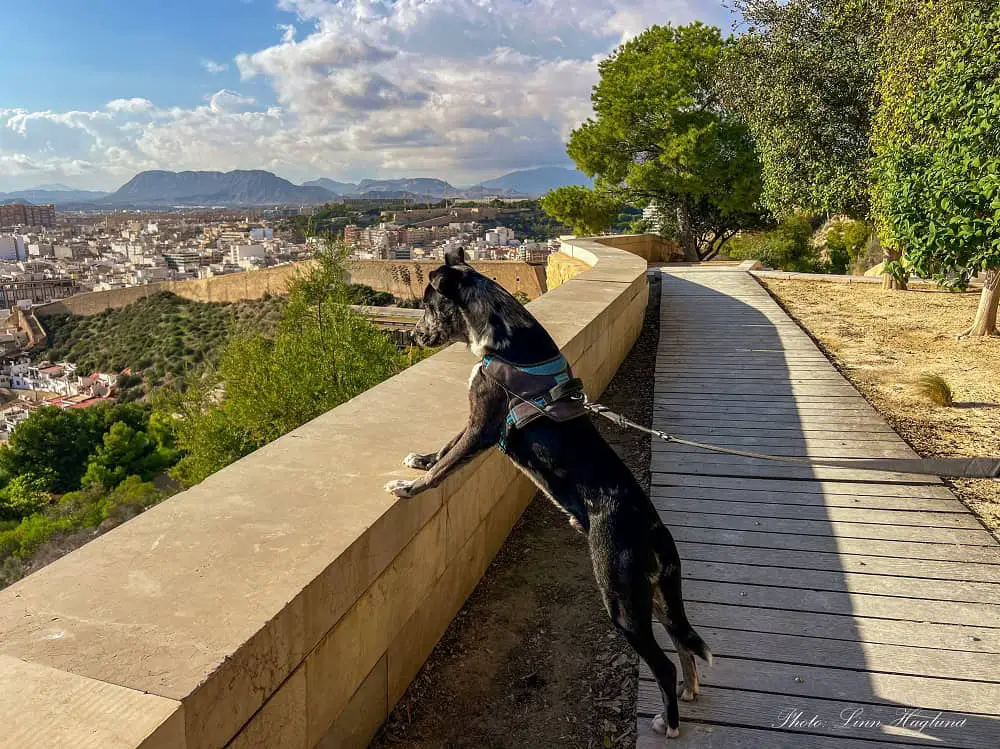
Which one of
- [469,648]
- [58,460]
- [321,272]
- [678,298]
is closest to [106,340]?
[58,460]

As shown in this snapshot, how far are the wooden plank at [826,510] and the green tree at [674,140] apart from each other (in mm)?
18434

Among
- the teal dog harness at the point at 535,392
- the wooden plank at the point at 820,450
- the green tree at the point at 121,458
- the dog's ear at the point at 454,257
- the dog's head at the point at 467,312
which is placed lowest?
the green tree at the point at 121,458

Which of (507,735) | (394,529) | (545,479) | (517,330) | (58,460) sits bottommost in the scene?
(58,460)

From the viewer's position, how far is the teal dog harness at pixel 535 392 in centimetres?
219

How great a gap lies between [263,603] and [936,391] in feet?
18.2

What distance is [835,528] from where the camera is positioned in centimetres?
360

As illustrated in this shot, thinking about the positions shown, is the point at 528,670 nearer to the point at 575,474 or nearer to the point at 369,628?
the point at 369,628

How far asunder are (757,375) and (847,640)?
3966 mm

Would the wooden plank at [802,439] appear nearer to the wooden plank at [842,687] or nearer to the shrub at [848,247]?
the wooden plank at [842,687]

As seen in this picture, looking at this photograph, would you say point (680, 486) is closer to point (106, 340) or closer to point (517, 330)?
point (517, 330)

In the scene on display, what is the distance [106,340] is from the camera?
7612 centimetres

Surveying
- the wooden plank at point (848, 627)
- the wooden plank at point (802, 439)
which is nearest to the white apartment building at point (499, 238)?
the wooden plank at point (802, 439)

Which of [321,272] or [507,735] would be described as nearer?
[507,735]

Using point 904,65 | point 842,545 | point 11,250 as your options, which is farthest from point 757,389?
point 11,250
